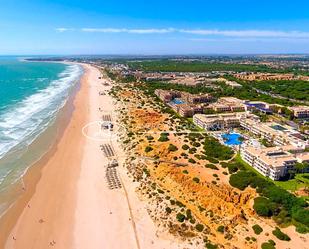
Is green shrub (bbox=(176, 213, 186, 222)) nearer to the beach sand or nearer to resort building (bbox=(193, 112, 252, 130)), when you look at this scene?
Answer: the beach sand

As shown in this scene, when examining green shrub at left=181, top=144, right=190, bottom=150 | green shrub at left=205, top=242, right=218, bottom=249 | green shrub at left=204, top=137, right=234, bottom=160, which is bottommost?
green shrub at left=205, top=242, right=218, bottom=249

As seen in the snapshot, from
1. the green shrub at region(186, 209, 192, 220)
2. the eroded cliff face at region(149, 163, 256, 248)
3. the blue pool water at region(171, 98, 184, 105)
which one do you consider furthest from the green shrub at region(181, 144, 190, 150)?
the blue pool water at region(171, 98, 184, 105)

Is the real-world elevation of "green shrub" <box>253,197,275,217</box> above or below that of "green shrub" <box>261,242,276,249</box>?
above

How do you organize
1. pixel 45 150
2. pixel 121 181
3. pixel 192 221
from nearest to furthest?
pixel 192 221 < pixel 121 181 < pixel 45 150

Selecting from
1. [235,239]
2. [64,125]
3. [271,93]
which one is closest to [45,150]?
[64,125]

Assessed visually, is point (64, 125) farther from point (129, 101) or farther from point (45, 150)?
point (129, 101)

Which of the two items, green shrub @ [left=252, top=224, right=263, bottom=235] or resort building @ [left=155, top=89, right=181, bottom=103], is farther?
resort building @ [left=155, top=89, right=181, bottom=103]

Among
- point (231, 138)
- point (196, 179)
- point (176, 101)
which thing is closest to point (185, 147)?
point (196, 179)
